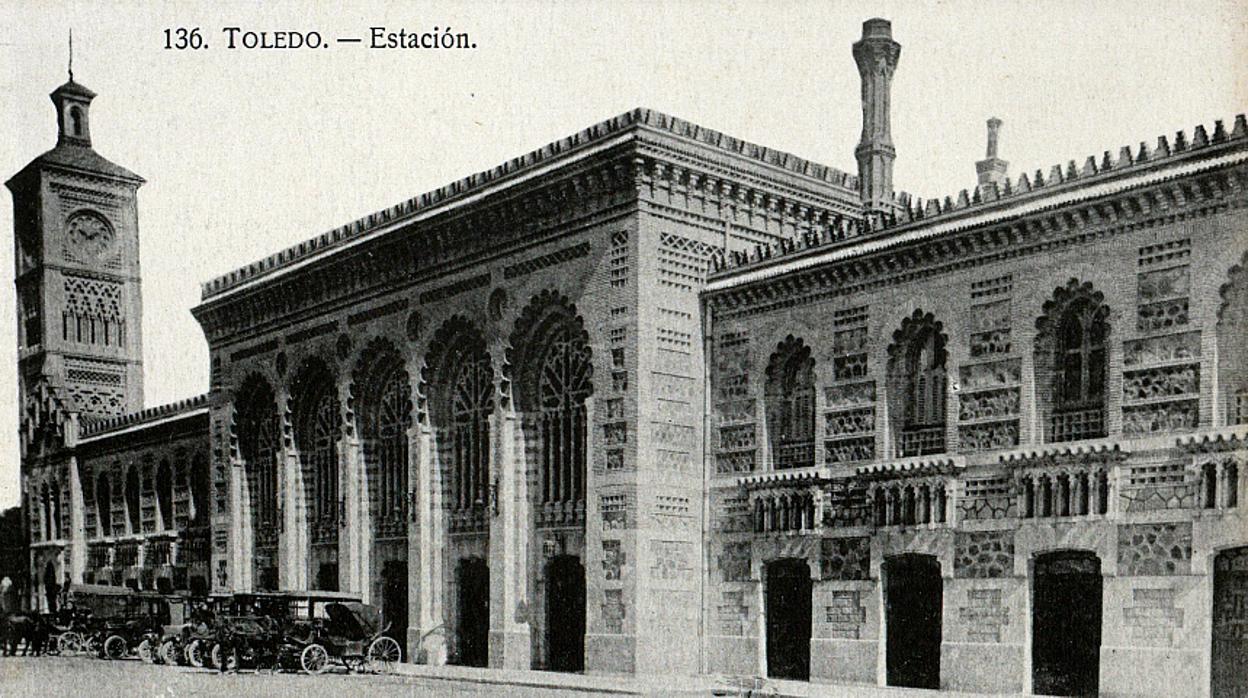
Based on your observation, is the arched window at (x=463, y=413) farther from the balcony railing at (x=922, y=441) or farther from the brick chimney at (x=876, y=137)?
the balcony railing at (x=922, y=441)

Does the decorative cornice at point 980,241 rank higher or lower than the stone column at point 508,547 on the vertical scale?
higher

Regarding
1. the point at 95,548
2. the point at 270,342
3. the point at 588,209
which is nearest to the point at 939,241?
the point at 588,209

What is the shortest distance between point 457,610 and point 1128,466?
13770 millimetres

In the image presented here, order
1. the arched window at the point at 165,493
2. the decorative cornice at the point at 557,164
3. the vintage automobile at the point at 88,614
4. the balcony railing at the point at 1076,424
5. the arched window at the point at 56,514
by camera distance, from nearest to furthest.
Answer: the balcony railing at the point at 1076,424
the decorative cornice at the point at 557,164
the vintage automobile at the point at 88,614
the arched window at the point at 165,493
the arched window at the point at 56,514

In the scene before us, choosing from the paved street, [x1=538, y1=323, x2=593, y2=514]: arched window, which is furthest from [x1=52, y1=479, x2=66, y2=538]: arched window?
[x1=538, y1=323, x2=593, y2=514]: arched window

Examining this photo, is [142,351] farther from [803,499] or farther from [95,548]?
[803,499]

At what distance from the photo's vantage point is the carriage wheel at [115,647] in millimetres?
28031

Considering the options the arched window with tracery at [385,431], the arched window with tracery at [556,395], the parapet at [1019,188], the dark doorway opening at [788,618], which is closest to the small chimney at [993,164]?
the parapet at [1019,188]

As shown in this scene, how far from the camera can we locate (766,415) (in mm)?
21703

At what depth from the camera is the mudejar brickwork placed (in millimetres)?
16359

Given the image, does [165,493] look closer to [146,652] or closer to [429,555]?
[146,652]

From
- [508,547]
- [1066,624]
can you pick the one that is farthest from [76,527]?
[1066,624]

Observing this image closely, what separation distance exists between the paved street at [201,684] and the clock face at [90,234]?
24026mm

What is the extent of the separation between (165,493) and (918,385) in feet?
90.5
